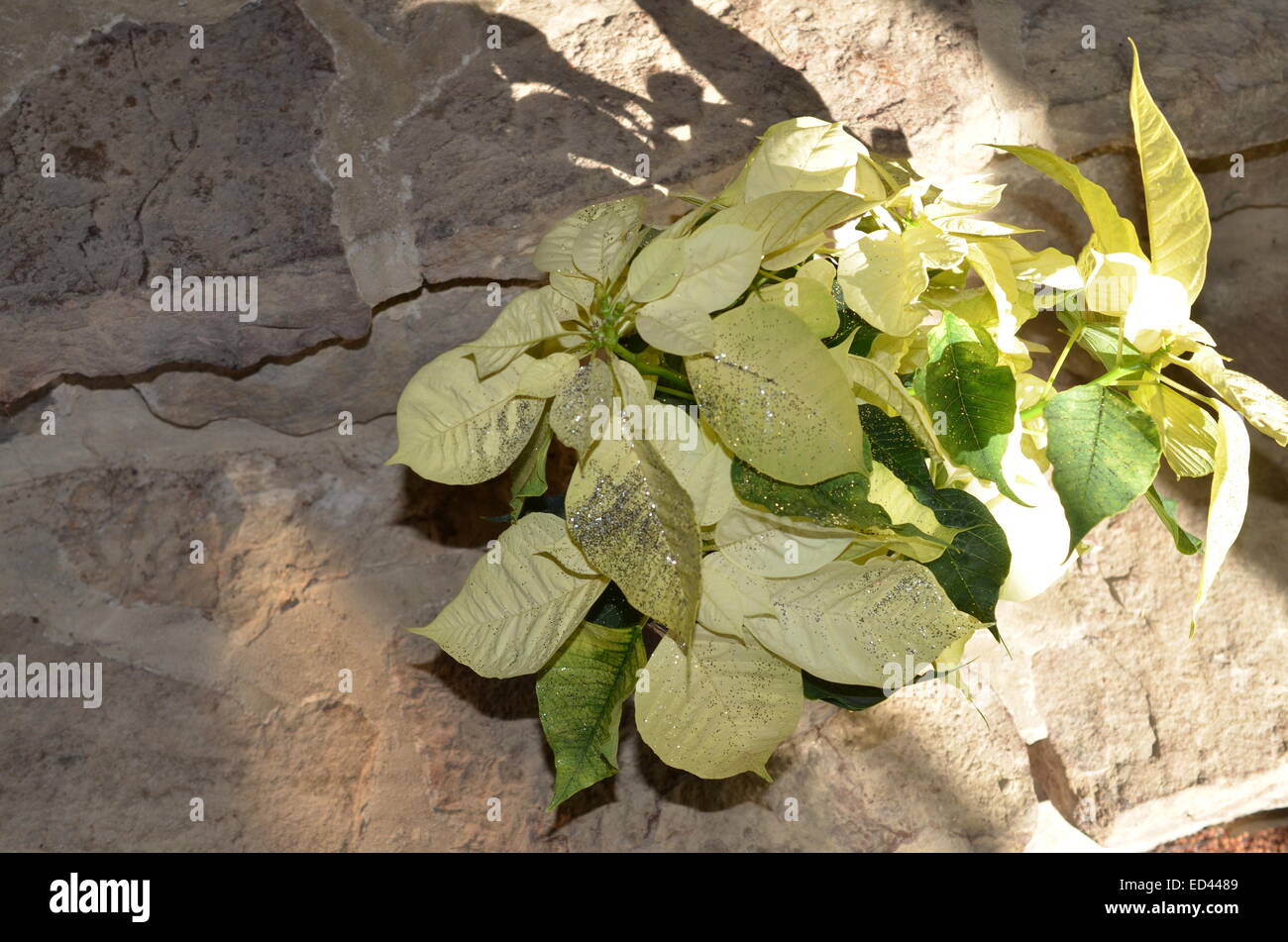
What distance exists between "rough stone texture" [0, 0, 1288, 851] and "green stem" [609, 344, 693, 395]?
279 millimetres

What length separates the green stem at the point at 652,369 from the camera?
2.10 ft

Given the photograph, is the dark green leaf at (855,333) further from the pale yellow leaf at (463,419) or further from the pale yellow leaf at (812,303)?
the pale yellow leaf at (463,419)

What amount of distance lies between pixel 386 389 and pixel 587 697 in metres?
0.41

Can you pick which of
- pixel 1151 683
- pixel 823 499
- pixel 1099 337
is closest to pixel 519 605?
pixel 823 499

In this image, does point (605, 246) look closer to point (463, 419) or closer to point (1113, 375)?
point (463, 419)

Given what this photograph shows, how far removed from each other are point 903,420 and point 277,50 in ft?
2.00

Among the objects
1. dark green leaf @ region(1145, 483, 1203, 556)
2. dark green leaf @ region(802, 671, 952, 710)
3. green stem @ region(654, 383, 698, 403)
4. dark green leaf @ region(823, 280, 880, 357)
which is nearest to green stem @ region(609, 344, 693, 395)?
green stem @ region(654, 383, 698, 403)

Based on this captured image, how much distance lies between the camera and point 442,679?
93 centimetres

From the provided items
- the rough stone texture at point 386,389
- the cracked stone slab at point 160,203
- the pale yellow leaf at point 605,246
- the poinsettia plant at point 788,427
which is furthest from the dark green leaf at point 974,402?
the cracked stone slab at point 160,203

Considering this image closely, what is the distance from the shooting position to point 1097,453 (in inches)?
25.9

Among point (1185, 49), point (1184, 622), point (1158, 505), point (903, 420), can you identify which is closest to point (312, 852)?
point (903, 420)

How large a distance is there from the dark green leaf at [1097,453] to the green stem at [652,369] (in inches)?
9.0

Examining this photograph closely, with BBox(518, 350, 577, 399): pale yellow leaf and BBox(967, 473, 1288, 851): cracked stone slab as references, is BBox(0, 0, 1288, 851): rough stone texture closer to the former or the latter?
BBox(967, 473, 1288, 851): cracked stone slab

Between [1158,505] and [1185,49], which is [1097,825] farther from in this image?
[1185,49]
